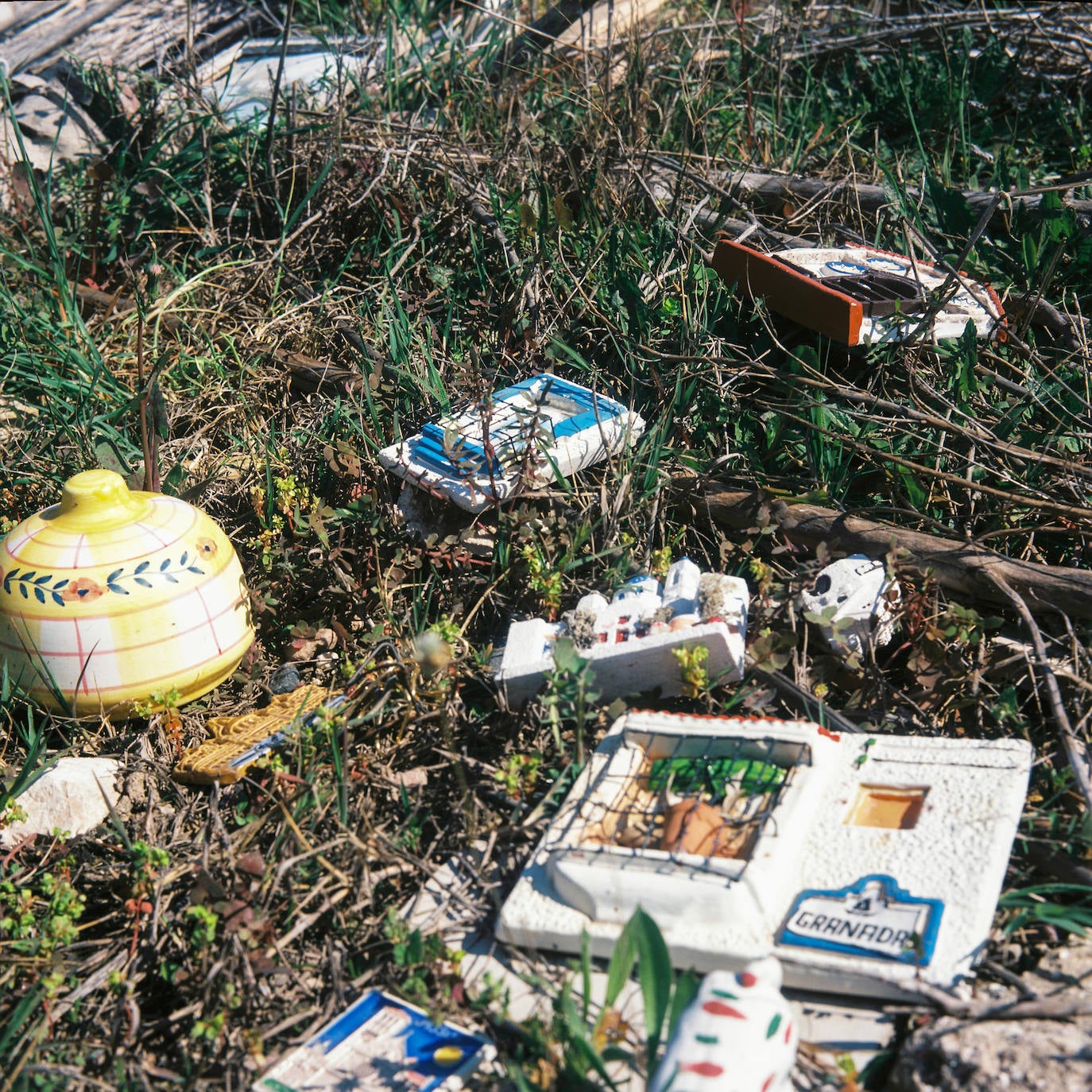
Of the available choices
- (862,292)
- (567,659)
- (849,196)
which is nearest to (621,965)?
(567,659)

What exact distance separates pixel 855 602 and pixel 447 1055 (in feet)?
4.37

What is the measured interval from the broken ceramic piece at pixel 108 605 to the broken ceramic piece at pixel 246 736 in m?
0.13

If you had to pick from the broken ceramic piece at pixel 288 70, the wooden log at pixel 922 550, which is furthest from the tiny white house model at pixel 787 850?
the broken ceramic piece at pixel 288 70

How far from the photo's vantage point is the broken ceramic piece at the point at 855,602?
2453mm

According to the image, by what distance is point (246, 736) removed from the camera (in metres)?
2.46

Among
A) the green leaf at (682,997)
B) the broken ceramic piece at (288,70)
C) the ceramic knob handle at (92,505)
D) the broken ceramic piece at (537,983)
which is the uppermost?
the broken ceramic piece at (288,70)

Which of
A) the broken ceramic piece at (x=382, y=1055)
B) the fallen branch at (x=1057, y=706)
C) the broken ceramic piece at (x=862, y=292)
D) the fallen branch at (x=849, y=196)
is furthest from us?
the fallen branch at (x=849, y=196)

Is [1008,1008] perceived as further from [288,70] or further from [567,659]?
[288,70]

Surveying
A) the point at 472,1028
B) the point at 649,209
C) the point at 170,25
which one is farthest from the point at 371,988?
the point at 170,25

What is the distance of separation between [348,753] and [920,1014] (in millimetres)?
1274

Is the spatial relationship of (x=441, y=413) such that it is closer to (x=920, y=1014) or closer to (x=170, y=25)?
(x=920, y=1014)

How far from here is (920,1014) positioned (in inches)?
65.6

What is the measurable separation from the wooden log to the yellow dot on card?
58.4 inches

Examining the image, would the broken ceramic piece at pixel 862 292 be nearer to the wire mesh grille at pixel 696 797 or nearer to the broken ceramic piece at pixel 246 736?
the wire mesh grille at pixel 696 797
